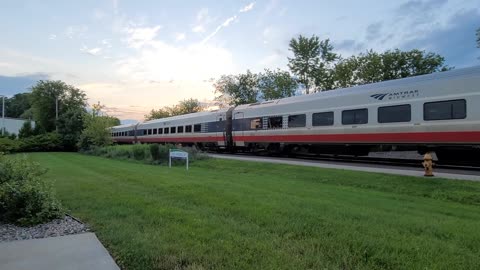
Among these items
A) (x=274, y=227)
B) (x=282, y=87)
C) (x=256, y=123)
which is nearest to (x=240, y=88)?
(x=282, y=87)

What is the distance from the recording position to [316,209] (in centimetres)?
701

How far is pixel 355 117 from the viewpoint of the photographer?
1814 centimetres

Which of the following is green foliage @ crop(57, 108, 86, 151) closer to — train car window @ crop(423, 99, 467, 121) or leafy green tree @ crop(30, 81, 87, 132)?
leafy green tree @ crop(30, 81, 87, 132)

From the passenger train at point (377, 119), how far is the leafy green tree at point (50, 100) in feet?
201

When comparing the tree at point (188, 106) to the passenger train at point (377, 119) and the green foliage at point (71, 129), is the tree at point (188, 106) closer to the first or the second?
the green foliage at point (71, 129)

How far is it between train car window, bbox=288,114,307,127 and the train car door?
868cm

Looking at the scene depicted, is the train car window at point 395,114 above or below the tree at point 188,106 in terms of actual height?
below

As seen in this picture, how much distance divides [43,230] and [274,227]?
3545mm

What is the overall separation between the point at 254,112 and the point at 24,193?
20.1 meters

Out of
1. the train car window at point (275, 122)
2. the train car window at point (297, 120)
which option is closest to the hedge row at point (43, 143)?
the train car window at point (275, 122)

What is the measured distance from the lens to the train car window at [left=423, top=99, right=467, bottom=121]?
45.8 ft

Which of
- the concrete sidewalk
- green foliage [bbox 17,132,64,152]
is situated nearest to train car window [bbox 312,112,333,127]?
the concrete sidewalk

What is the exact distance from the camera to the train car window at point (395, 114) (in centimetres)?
1581

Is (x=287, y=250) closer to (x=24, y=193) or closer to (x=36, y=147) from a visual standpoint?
(x=24, y=193)
